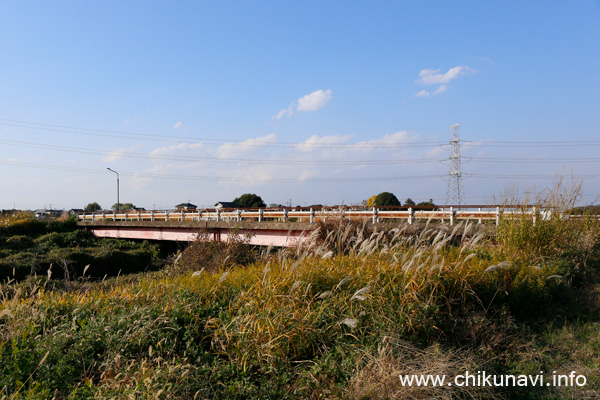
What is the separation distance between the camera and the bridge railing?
44.8 feet

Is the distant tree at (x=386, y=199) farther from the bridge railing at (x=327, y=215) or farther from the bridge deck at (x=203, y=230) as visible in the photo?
the bridge deck at (x=203, y=230)

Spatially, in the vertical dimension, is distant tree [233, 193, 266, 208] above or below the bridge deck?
above

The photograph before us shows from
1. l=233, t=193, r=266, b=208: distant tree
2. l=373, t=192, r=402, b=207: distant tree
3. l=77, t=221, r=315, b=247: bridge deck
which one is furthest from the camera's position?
l=233, t=193, r=266, b=208: distant tree

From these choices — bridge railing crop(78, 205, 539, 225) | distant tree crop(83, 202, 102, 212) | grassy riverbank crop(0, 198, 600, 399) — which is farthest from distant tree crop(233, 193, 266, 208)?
grassy riverbank crop(0, 198, 600, 399)

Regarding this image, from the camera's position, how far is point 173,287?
6680 millimetres

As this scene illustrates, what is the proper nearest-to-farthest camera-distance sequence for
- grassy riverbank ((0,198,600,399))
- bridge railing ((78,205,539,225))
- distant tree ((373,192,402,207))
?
grassy riverbank ((0,198,600,399))
bridge railing ((78,205,539,225))
distant tree ((373,192,402,207))

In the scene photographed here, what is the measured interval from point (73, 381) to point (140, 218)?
3168cm

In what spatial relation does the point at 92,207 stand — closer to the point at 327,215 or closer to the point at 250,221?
the point at 250,221

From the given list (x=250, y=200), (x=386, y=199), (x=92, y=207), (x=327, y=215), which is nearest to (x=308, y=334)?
(x=327, y=215)

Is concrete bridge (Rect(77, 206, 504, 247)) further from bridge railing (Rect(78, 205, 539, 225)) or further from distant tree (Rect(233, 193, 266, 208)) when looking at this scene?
distant tree (Rect(233, 193, 266, 208))

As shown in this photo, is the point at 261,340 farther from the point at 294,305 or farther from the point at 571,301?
the point at 571,301

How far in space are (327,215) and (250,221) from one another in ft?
28.2

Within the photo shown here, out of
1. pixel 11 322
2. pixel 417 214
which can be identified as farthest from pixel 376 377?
pixel 417 214

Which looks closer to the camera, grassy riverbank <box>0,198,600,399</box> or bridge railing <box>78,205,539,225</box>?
grassy riverbank <box>0,198,600,399</box>
